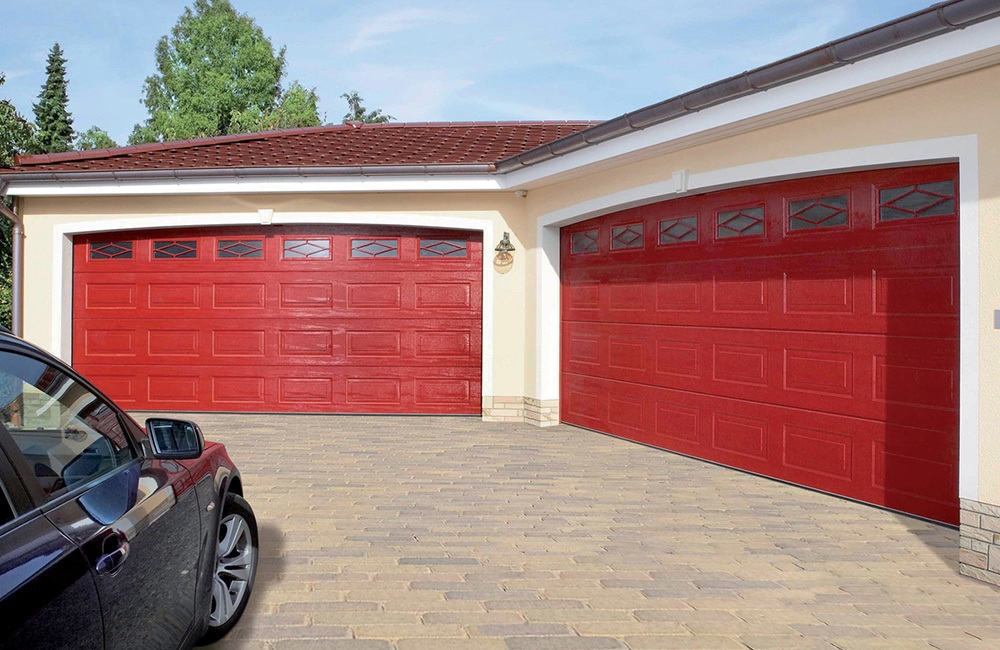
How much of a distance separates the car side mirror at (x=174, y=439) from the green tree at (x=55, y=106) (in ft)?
89.1

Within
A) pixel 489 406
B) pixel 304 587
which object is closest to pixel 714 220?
pixel 489 406

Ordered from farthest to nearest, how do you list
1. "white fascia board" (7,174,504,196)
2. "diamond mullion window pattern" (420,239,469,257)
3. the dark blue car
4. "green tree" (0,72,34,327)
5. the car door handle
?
"green tree" (0,72,34,327)
"diamond mullion window pattern" (420,239,469,257)
"white fascia board" (7,174,504,196)
the car door handle
the dark blue car

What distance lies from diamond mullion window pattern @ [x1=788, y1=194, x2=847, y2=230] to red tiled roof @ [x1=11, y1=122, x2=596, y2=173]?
4.09 metres

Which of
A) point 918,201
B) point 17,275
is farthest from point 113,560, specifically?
point 17,275

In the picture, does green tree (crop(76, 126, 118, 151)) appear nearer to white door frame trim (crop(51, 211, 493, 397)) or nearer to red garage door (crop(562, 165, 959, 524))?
white door frame trim (crop(51, 211, 493, 397))

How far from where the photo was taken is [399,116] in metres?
37.4

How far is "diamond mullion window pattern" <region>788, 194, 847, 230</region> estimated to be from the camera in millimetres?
5875

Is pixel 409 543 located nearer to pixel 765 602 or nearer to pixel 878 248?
pixel 765 602

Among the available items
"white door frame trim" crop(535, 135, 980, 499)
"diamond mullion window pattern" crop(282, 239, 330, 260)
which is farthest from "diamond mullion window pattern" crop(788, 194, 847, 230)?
"diamond mullion window pattern" crop(282, 239, 330, 260)

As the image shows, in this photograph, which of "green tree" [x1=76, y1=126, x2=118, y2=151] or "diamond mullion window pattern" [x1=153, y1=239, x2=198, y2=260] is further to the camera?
"green tree" [x1=76, y1=126, x2=118, y2=151]

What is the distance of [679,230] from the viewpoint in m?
7.54

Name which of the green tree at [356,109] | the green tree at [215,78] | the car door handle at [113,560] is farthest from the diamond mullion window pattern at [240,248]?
the green tree at [356,109]

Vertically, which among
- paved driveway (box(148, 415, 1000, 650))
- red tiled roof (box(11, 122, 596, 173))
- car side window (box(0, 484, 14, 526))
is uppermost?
red tiled roof (box(11, 122, 596, 173))

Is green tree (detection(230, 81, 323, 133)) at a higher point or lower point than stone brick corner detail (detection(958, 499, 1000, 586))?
higher
